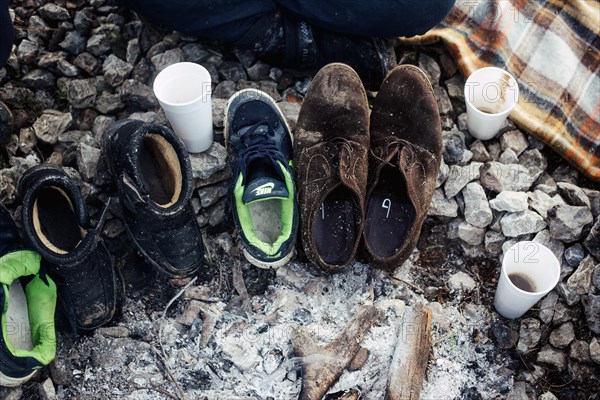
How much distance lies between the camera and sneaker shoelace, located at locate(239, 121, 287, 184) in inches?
99.4

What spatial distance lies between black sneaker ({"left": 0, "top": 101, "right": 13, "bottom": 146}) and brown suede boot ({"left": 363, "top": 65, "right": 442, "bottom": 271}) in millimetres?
1490

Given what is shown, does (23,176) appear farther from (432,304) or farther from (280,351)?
(432,304)

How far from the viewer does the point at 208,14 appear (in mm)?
2711

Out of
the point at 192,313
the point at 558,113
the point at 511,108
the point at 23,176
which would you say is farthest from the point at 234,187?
the point at 558,113

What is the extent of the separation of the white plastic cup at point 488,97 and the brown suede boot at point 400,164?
221 mm

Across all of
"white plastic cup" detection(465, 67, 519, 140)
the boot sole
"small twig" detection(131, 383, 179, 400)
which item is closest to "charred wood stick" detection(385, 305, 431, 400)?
the boot sole

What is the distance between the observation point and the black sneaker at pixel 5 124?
2.67m

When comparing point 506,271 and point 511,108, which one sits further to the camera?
point 511,108

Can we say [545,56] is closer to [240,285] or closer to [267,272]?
[267,272]

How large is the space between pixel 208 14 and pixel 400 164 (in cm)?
101

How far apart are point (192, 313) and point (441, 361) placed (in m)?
0.94

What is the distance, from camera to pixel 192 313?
8.09 feet

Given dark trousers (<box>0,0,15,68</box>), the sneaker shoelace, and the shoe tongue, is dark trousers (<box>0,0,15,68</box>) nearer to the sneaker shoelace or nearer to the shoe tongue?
the sneaker shoelace

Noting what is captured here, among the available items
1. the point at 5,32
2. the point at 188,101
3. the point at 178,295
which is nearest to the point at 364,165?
the point at 188,101
